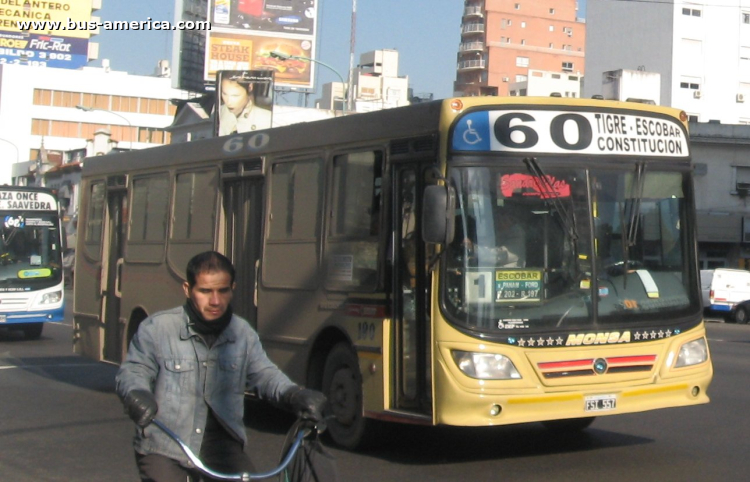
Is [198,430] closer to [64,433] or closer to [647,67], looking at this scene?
[64,433]

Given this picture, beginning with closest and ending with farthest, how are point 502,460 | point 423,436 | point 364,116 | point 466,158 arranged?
point 466,158
point 502,460
point 364,116
point 423,436

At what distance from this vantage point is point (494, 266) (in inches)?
317

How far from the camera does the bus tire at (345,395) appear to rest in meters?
8.92

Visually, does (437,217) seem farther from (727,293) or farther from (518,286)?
(727,293)

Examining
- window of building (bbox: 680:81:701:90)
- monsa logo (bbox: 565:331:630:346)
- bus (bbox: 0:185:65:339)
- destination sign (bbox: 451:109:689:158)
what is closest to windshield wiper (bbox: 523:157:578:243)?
destination sign (bbox: 451:109:689:158)

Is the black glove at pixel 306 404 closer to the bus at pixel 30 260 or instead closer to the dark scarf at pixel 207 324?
the dark scarf at pixel 207 324

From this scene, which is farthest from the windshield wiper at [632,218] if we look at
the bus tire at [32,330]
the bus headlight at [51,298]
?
the bus tire at [32,330]

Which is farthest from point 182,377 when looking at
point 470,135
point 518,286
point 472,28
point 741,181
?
point 472,28

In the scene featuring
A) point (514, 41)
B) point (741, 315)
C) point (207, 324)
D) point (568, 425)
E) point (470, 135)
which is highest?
point (514, 41)

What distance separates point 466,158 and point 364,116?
4.89 feet

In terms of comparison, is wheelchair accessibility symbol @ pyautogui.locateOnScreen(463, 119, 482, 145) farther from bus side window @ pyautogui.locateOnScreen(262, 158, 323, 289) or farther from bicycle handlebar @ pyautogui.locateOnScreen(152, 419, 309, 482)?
bicycle handlebar @ pyautogui.locateOnScreen(152, 419, 309, 482)

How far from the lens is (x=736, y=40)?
66188 mm

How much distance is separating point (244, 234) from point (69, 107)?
87.9 metres

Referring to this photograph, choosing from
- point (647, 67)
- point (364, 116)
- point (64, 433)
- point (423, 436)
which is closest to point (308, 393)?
point (364, 116)
